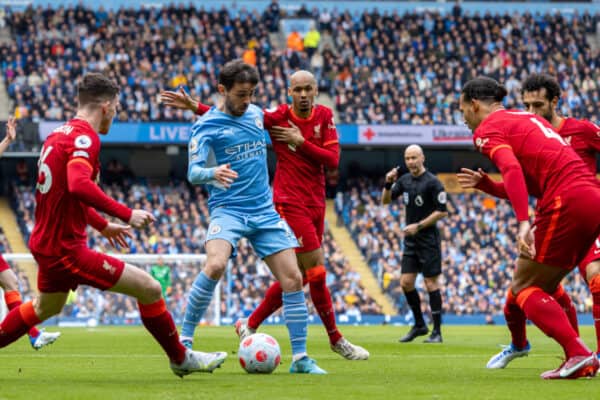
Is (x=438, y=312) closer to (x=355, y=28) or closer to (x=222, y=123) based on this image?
(x=222, y=123)

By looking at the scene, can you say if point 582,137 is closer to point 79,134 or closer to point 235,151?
point 235,151

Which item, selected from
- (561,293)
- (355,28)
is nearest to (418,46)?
(355,28)

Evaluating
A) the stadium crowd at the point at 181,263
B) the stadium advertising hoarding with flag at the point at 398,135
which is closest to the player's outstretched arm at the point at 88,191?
the stadium crowd at the point at 181,263

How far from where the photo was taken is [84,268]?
6828 millimetres

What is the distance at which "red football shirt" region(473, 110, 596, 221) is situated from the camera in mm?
7020

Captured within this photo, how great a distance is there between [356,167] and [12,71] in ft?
41.5

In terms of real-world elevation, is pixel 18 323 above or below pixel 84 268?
below

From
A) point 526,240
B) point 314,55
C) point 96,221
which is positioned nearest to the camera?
point 526,240

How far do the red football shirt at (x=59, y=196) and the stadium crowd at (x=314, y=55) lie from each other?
26995 mm

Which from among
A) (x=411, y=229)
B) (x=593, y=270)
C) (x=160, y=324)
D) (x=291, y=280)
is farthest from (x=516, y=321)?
(x=411, y=229)

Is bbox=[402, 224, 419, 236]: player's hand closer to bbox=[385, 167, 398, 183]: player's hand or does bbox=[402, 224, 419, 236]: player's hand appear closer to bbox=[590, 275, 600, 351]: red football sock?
bbox=[385, 167, 398, 183]: player's hand

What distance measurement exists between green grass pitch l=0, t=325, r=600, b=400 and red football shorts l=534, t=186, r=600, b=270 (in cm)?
87

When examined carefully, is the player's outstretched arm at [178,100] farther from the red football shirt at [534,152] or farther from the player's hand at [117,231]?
the red football shirt at [534,152]

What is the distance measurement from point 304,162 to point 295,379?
2918 mm
